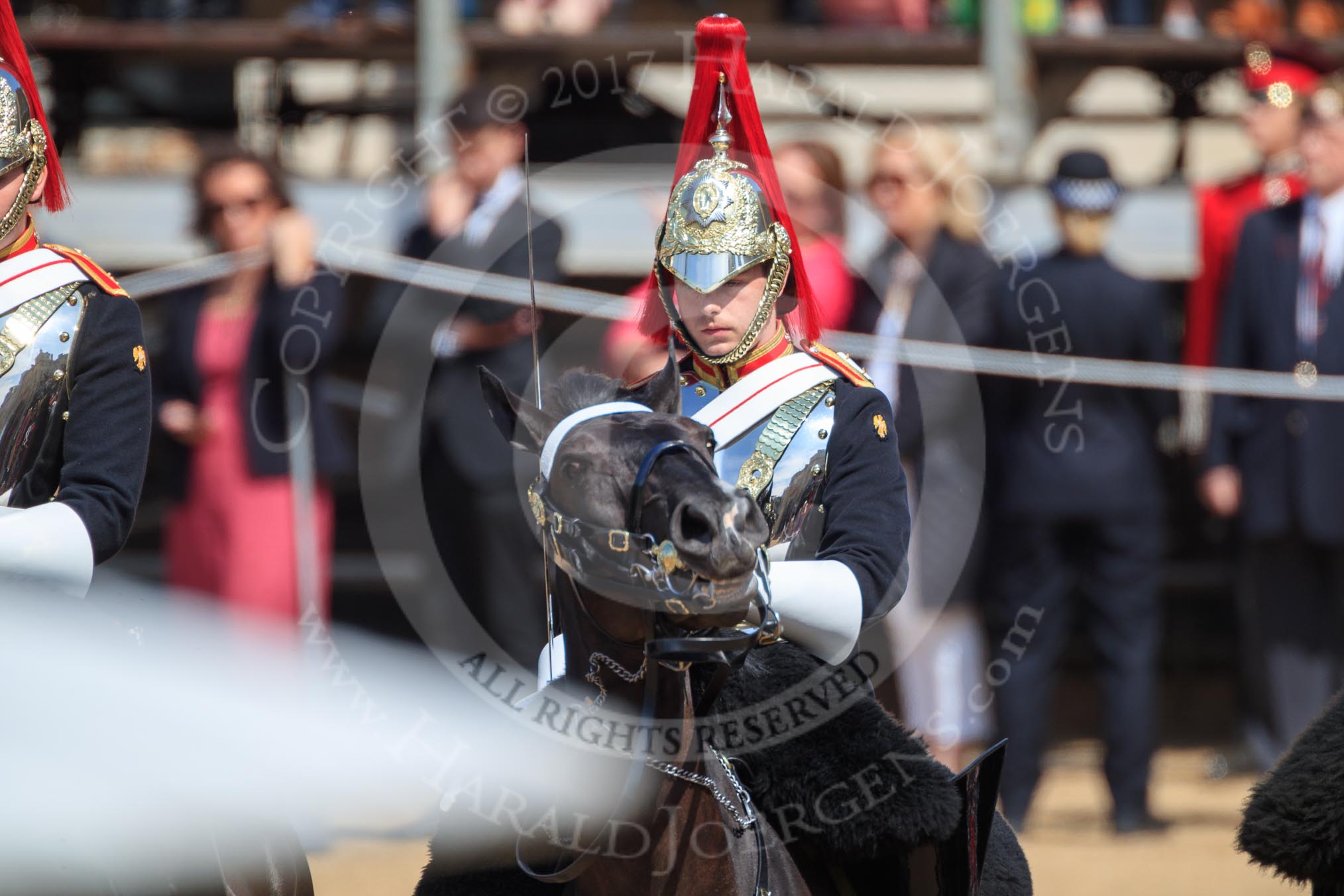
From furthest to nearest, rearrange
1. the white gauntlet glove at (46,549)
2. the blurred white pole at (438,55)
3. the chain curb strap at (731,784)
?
the blurred white pole at (438,55) < the white gauntlet glove at (46,549) < the chain curb strap at (731,784)

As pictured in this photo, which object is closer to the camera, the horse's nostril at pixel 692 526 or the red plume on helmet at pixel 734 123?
the horse's nostril at pixel 692 526

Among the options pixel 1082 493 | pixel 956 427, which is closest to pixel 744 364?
pixel 956 427

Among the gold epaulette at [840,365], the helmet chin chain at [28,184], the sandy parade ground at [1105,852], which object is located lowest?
the sandy parade ground at [1105,852]

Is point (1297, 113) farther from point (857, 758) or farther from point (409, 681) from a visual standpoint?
point (857, 758)

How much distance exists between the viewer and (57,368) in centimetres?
328

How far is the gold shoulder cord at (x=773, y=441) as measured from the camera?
3254mm

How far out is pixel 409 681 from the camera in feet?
20.4

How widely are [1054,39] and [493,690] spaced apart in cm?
412

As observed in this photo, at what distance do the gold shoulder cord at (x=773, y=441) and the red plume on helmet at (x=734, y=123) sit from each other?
0.80 ft

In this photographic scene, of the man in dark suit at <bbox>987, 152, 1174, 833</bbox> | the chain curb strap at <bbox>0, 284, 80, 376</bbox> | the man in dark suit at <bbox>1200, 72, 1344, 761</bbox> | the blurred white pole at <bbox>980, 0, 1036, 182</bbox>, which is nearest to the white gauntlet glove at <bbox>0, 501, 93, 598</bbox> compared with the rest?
the chain curb strap at <bbox>0, 284, 80, 376</bbox>

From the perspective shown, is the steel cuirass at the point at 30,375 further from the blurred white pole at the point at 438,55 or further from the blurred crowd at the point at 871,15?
the blurred crowd at the point at 871,15

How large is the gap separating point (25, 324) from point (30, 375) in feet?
0.31

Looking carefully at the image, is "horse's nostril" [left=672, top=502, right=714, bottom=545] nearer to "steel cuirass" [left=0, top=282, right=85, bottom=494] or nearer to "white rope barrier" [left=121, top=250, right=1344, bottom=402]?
"steel cuirass" [left=0, top=282, right=85, bottom=494]

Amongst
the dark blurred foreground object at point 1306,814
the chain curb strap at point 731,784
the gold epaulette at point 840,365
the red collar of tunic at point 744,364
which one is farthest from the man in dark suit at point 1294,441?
the chain curb strap at point 731,784
